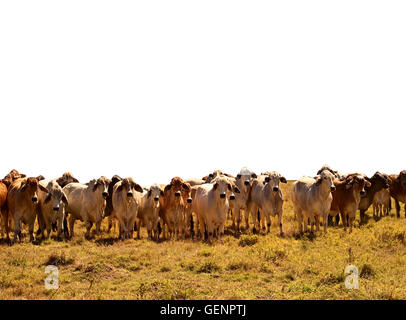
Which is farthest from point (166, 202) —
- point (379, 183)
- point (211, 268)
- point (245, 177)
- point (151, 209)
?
point (379, 183)

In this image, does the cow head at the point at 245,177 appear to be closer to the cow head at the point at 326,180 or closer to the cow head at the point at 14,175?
the cow head at the point at 326,180

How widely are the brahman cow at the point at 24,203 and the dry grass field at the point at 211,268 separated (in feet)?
2.51

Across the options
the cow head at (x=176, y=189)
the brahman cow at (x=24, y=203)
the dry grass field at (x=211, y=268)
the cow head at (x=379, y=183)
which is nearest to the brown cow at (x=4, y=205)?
the brahman cow at (x=24, y=203)

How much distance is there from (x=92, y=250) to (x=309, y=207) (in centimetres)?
935

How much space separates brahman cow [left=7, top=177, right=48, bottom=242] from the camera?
18.1 metres

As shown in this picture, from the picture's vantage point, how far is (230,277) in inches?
517

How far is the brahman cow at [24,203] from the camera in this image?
59.4 feet

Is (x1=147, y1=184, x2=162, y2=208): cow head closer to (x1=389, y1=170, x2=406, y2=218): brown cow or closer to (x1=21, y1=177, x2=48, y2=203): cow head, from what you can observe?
(x1=21, y1=177, x2=48, y2=203): cow head

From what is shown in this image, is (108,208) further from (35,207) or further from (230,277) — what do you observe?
(230,277)

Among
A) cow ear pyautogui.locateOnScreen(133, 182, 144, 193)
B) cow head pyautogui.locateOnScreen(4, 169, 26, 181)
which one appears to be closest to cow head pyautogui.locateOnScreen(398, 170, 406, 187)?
cow ear pyautogui.locateOnScreen(133, 182, 144, 193)

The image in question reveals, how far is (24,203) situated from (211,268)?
8543mm

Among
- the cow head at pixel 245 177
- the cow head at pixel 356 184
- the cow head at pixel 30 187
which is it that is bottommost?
the cow head at pixel 30 187

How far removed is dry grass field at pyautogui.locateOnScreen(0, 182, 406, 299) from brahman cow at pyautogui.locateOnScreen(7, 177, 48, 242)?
77cm
